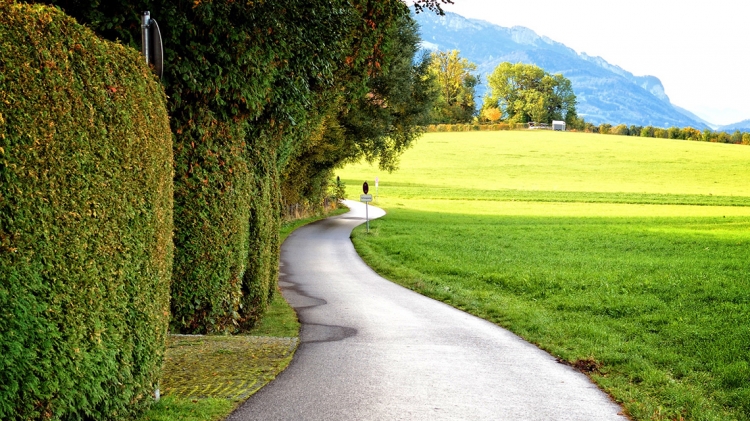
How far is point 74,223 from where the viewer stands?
541 cm

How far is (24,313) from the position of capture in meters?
4.79

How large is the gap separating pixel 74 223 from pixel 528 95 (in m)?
161

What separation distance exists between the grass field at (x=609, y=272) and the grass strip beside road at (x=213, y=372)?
4.44 metres

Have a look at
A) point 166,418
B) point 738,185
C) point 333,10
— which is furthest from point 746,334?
point 738,185

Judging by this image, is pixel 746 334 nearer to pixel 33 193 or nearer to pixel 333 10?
pixel 333 10

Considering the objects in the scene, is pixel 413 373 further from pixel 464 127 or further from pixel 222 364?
pixel 464 127

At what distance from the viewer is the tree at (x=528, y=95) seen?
15938 cm

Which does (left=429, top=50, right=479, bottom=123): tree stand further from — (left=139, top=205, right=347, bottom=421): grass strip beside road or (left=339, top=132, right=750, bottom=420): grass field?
(left=139, top=205, right=347, bottom=421): grass strip beside road

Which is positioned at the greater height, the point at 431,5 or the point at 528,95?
the point at 528,95

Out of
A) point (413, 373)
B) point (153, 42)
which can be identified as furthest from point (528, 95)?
point (153, 42)

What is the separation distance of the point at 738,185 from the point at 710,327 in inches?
2636

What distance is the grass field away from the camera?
10727 mm

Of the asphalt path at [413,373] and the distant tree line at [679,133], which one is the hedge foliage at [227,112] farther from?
the distant tree line at [679,133]

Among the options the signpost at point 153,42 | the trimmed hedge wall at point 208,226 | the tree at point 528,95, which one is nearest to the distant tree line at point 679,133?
the tree at point 528,95
